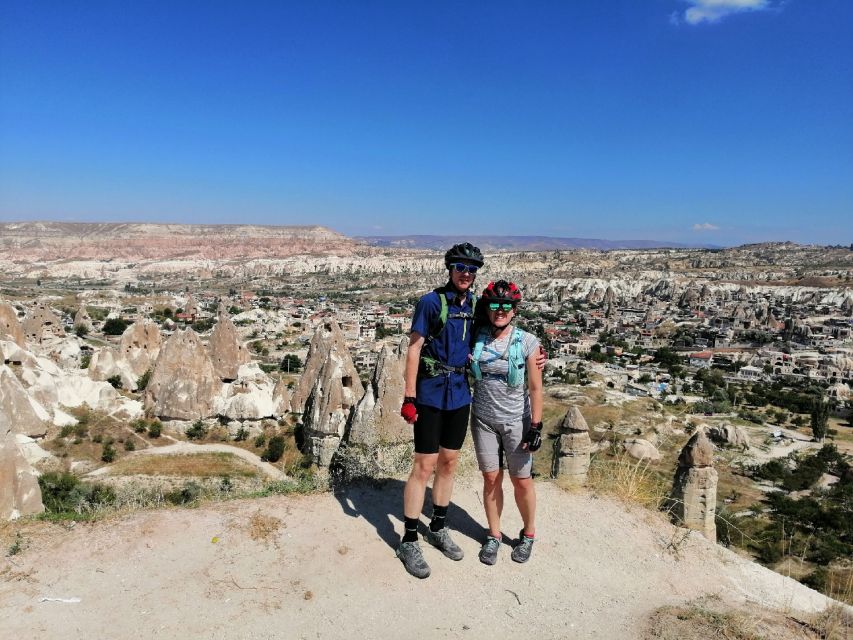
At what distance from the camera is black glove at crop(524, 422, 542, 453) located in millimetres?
3492

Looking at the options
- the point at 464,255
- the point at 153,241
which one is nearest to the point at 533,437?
the point at 464,255

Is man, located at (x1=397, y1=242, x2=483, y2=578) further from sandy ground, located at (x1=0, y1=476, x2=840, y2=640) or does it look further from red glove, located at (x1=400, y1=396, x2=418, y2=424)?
sandy ground, located at (x1=0, y1=476, x2=840, y2=640)

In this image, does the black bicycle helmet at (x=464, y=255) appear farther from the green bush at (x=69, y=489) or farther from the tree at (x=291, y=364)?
the tree at (x=291, y=364)

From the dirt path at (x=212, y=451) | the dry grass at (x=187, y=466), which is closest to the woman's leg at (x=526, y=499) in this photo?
the dry grass at (x=187, y=466)

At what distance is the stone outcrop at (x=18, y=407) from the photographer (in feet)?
38.8

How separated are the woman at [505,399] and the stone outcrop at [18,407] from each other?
40.4 ft

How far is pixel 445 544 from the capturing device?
3.72 m

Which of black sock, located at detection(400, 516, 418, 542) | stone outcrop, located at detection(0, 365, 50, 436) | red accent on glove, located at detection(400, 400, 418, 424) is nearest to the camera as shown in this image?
red accent on glove, located at detection(400, 400, 418, 424)

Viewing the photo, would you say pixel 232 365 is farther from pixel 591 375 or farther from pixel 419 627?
pixel 591 375

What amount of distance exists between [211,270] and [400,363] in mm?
127534

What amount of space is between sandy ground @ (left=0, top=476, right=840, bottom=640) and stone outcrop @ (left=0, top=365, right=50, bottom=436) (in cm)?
1017

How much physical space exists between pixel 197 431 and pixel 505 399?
14.0 m

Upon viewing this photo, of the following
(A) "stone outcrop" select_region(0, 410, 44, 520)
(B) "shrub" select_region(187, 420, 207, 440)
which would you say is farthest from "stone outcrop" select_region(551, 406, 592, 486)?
(B) "shrub" select_region(187, 420, 207, 440)

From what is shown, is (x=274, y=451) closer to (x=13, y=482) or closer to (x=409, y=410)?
(x=13, y=482)
